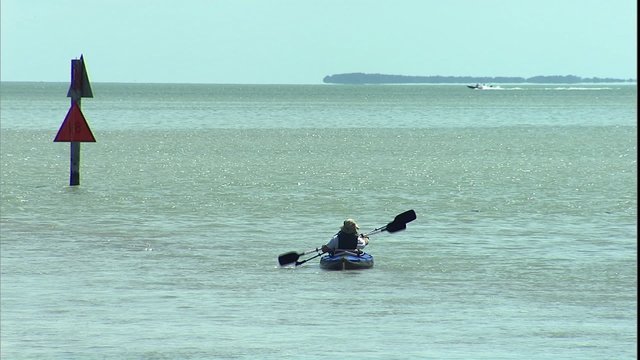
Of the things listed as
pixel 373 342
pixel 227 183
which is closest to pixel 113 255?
pixel 373 342

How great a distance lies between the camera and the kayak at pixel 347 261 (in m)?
24.3

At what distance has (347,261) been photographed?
24250 mm

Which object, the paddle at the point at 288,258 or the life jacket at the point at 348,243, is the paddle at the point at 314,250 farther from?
the life jacket at the point at 348,243

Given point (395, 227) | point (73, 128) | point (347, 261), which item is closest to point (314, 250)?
point (395, 227)

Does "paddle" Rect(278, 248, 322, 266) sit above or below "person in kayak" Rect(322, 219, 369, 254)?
below

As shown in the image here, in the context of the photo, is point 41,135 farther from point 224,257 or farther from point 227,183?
point 224,257

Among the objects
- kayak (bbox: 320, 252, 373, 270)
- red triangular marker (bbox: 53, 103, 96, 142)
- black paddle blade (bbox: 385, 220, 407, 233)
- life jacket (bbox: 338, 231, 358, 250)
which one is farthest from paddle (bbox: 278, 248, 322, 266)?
red triangular marker (bbox: 53, 103, 96, 142)

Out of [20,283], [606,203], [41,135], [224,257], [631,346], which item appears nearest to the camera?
[631,346]

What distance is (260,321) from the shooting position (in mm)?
18953

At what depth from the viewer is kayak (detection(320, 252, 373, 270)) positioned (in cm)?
2430

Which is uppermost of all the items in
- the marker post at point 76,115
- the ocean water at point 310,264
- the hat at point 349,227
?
the marker post at point 76,115

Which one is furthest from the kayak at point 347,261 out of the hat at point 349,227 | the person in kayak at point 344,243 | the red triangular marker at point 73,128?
the red triangular marker at point 73,128

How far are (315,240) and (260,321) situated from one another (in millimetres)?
10370

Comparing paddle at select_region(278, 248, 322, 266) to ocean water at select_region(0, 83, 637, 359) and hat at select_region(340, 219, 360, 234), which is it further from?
hat at select_region(340, 219, 360, 234)
